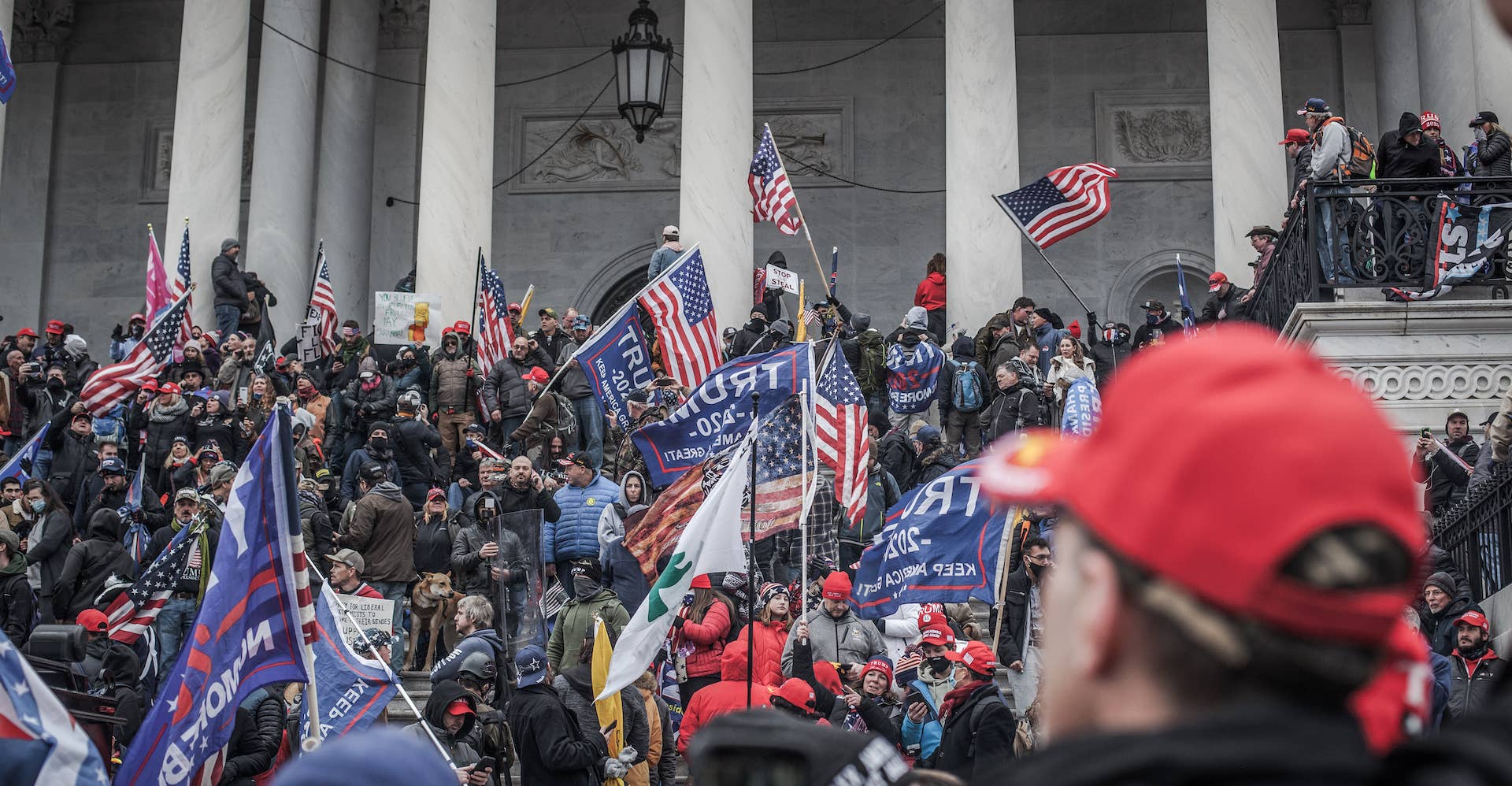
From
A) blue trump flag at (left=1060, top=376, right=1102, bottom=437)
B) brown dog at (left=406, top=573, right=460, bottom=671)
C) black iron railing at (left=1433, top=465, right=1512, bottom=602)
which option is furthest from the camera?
brown dog at (left=406, top=573, right=460, bottom=671)

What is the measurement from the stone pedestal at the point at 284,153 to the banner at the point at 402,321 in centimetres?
394

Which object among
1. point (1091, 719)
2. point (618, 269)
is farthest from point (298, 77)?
point (1091, 719)

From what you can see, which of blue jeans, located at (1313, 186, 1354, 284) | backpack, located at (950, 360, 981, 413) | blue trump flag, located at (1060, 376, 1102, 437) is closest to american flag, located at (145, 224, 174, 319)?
backpack, located at (950, 360, 981, 413)

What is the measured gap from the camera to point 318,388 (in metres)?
19.8

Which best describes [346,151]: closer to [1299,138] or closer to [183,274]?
[183,274]

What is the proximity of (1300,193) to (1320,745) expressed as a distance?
13.3 m

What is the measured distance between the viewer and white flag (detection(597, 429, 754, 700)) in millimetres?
9750

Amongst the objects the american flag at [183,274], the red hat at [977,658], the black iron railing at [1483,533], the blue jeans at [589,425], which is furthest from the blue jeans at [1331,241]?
the american flag at [183,274]

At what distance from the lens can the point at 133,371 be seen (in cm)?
1873

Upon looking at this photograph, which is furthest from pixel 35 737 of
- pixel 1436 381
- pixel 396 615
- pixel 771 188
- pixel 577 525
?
pixel 771 188

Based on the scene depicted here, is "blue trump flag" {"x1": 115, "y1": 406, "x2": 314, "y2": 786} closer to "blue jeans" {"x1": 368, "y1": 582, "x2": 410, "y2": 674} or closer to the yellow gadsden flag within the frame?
the yellow gadsden flag

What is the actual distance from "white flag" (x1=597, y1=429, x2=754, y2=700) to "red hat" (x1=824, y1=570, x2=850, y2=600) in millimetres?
1603

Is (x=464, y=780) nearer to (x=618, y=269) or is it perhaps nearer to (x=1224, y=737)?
(x=1224, y=737)

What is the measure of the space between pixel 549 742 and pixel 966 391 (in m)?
9.35
